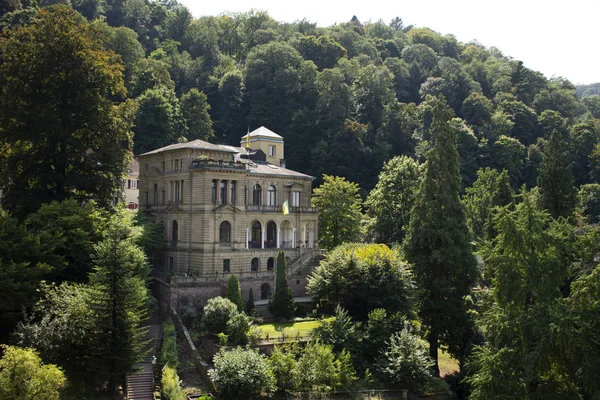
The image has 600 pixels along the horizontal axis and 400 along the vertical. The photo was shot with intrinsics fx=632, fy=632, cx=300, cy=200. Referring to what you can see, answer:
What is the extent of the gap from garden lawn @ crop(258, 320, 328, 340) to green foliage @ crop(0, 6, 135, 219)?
1597cm

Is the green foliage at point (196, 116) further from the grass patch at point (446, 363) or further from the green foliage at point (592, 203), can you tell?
the green foliage at point (592, 203)

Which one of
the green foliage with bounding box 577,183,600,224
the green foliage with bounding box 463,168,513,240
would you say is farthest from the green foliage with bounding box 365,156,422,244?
the green foliage with bounding box 577,183,600,224

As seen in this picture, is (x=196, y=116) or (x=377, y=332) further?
(x=196, y=116)

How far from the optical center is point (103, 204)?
160 feet

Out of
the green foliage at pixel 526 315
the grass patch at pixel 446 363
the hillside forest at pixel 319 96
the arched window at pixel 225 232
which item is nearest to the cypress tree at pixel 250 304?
the arched window at pixel 225 232

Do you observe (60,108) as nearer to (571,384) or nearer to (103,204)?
(103,204)

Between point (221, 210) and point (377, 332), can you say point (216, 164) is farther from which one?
point (377, 332)

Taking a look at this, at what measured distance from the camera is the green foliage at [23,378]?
28.3m

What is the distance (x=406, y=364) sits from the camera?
133 ft

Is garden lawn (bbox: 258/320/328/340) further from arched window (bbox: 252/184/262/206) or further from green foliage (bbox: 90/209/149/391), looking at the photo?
arched window (bbox: 252/184/262/206)

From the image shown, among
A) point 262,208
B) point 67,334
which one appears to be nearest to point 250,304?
point 262,208

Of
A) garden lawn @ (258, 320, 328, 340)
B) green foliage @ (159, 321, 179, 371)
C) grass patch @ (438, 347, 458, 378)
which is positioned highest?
garden lawn @ (258, 320, 328, 340)

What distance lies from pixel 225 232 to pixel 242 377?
21141 mm

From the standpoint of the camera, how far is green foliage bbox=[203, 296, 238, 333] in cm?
4397
